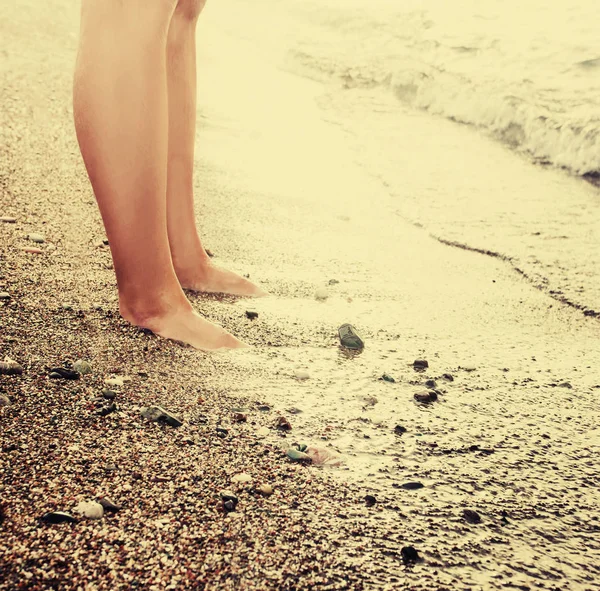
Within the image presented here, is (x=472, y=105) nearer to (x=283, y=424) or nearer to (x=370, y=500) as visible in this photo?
(x=283, y=424)

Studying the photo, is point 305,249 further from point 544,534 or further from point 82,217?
point 544,534

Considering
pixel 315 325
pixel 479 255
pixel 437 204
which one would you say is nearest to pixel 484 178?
pixel 437 204

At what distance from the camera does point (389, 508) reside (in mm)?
1068

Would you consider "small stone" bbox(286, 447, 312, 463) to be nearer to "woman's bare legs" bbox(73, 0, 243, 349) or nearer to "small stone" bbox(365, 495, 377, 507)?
"small stone" bbox(365, 495, 377, 507)

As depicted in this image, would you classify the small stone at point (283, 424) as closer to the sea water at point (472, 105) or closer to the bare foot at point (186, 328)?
the bare foot at point (186, 328)

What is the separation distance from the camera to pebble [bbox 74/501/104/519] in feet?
2.94

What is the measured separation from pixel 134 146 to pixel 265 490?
2.76ft

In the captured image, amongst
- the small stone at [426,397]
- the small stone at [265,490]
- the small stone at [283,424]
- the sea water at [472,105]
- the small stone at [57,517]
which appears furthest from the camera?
the sea water at [472,105]

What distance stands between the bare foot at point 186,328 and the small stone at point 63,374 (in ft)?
1.00

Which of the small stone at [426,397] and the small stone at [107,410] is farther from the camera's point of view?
the small stone at [426,397]

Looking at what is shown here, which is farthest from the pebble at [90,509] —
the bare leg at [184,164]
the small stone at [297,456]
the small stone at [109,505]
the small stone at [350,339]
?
the bare leg at [184,164]

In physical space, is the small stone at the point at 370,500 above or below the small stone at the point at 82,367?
above

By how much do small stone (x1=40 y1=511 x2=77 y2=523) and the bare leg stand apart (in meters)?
1.18

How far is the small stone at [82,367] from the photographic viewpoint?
51.3 inches
